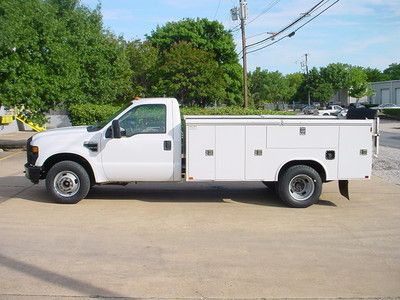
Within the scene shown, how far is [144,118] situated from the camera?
949 centimetres

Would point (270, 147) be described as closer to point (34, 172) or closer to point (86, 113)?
point (34, 172)

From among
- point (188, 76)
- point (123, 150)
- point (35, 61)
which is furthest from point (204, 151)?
point (188, 76)

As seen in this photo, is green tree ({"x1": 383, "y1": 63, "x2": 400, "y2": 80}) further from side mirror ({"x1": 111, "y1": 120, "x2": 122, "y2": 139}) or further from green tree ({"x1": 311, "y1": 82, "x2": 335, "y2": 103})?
side mirror ({"x1": 111, "y1": 120, "x2": 122, "y2": 139})

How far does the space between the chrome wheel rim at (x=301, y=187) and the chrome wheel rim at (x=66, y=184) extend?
12.9ft

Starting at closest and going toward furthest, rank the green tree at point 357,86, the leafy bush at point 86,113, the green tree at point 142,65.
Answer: the leafy bush at point 86,113, the green tree at point 142,65, the green tree at point 357,86

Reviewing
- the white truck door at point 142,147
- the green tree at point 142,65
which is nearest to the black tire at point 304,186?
the white truck door at point 142,147

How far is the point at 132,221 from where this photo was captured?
8312 millimetres

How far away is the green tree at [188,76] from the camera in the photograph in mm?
41094

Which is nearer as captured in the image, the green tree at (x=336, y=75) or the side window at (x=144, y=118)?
the side window at (x=144, y=118)

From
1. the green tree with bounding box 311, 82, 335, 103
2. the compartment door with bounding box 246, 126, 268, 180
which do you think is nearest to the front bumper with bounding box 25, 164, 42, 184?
the compartment door with bounding box 246, 126, 268, 180

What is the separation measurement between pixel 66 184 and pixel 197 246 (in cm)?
363

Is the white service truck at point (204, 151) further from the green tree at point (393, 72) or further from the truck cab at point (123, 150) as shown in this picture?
the green tree at point (393, 72)

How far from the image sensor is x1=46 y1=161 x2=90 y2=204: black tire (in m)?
9.46

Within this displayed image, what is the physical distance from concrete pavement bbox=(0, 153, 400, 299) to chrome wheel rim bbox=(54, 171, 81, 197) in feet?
0.94
